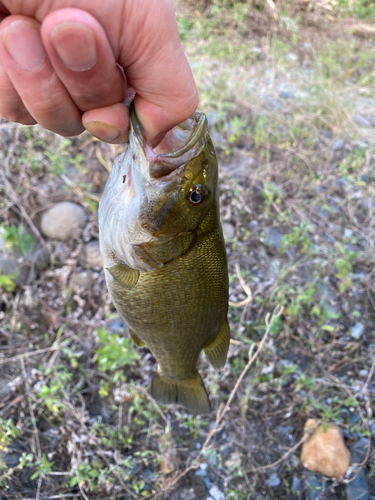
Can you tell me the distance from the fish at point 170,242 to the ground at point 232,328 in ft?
3.22

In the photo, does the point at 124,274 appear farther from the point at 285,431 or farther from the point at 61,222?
the point at 61,222

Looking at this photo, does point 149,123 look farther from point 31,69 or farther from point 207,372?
point 207,372

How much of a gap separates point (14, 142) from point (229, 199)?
236 centimetres

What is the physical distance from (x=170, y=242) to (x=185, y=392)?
97 centimetres

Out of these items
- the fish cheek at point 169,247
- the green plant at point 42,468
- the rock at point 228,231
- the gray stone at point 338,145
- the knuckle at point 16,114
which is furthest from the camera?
the gray stone at point 338,145

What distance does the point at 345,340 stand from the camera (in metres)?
2.82

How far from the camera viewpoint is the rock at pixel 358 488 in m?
2.14

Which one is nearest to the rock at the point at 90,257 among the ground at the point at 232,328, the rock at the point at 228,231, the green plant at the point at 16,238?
the ground at the point at 232,328

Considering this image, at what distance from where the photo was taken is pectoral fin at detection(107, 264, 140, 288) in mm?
1306

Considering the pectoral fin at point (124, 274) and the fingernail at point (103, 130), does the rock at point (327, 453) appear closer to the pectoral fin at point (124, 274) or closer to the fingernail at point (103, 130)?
the pectoral fin at point (124, 274)

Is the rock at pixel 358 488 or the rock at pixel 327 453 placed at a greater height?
the rock at pixel 327 453

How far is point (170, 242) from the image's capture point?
1.22m

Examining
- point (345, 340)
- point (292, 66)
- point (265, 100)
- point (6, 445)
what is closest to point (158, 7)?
point (6, 445)

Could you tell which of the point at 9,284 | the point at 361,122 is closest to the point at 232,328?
the point at 9,284
